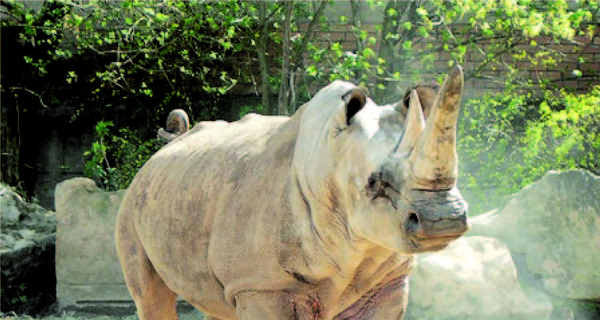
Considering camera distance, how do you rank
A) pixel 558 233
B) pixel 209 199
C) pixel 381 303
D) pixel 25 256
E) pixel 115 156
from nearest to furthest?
pixel 381 303 < pixel 209 199 < pixel 558 233 < pixel 25 256 < pixel 115 156

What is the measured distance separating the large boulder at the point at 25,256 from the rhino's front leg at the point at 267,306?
14.2 ft

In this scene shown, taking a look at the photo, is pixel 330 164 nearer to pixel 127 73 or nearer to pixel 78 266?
pixel 78 266

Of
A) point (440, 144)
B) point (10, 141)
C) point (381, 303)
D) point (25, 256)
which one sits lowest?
point (25, 256)

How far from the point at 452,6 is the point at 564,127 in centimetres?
117

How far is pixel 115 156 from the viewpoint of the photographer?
8438 mm

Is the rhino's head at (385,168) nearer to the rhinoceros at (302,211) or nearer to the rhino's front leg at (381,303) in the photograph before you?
the rhinoceros at (302,211)

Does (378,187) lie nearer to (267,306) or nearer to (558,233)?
(267,306)

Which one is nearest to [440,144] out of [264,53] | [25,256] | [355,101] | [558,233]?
[355,101]

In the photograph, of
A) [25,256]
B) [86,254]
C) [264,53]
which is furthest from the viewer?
[264,53]

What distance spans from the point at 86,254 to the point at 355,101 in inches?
178

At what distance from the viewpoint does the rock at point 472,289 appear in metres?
5.87

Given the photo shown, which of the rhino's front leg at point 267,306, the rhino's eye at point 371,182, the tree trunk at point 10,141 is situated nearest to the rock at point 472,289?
A: the rhino's front leg at point 267,306

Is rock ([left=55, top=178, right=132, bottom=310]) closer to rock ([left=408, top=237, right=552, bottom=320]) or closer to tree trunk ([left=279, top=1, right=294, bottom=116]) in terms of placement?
tree trunk ([left=279, top=1, right=294, bottom=116])

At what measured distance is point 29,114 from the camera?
8.85 metres
